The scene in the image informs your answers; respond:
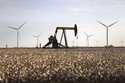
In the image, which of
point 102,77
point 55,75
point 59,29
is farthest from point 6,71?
point 59,29

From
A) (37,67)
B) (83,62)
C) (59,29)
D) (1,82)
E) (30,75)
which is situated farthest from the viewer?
(59,29)

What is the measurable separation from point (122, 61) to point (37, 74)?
1071cm

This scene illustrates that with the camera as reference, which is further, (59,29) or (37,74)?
(59,29)

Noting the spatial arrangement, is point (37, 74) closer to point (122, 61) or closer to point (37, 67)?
point (37, 67)

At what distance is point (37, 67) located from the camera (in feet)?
122

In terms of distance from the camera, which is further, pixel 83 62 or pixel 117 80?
pixel 83 62

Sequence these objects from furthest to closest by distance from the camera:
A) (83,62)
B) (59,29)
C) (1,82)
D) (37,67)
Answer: (59,29) → (83,62) → (37,67) → (1,82)

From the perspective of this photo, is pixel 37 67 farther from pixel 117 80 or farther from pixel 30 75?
pixel 117 80

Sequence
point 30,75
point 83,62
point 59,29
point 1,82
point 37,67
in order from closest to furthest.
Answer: point 1,82 < point 30,75 < point 37,67 < point 83,62 < point 59,29

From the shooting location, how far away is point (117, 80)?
112 feet

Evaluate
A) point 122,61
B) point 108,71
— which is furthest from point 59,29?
point 108,71

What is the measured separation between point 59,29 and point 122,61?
50475 millimetres

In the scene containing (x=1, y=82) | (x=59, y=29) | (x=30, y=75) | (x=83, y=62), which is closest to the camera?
(x=1, y=82)

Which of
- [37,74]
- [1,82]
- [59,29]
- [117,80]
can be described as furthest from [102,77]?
[59,29]
